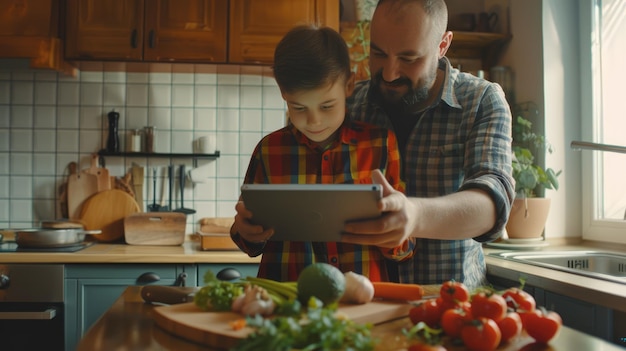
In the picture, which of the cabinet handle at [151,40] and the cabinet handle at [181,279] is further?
the cabinet handle at [151,40]

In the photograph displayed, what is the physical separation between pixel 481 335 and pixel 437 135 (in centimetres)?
74

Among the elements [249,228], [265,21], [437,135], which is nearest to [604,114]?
[437,135]

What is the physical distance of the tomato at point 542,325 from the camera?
34.9 inches

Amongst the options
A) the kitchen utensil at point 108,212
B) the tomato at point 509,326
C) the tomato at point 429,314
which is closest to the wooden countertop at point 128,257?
the kitchen utensil at point 108,212

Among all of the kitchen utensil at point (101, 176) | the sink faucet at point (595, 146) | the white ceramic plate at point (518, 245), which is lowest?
the white ceramic plate at point (518, 245)

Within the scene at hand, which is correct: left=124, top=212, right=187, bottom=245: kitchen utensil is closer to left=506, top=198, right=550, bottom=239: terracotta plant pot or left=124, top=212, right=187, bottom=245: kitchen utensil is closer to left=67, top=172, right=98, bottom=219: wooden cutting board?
left=67, top=172, right=98, bottom=219: wooden cutting board

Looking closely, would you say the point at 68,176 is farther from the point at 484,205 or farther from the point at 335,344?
the point at 335,344

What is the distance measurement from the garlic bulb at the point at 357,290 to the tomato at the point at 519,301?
233 mm

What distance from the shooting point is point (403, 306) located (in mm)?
1073

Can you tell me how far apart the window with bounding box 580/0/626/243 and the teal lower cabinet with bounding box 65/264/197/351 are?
159cm

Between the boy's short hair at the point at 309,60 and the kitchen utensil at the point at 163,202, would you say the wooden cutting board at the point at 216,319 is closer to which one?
the boy's short hair at the point at 309,60

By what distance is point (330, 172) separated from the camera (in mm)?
1360

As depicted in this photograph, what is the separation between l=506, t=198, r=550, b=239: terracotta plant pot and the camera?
2311mm

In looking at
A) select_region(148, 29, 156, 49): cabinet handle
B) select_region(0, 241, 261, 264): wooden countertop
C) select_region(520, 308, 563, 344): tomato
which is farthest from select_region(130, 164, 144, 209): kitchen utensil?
select_region(520, 308, 563, 344): tomato
